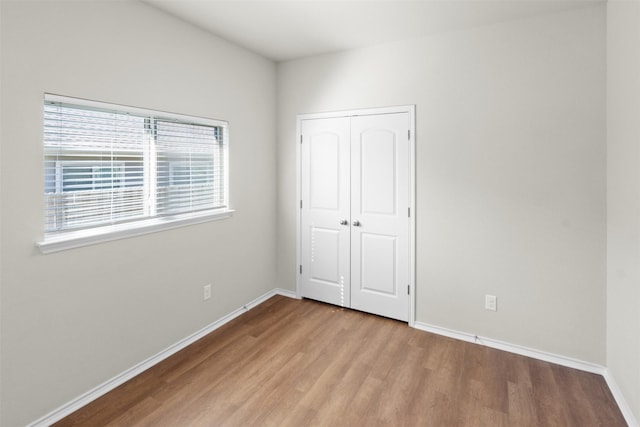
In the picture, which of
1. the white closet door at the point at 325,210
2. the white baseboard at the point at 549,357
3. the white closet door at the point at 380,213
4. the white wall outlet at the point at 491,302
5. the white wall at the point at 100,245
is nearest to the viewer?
the white wall at the point at 100,245

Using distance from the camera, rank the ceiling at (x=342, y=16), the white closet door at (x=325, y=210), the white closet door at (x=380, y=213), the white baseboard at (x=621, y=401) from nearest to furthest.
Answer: the white baseboard at (x=621, y=401) < the ceiling at (x=342, y=16) < the white closet door at (x=380, y=213) < the white closet door at (x=325, y=210)

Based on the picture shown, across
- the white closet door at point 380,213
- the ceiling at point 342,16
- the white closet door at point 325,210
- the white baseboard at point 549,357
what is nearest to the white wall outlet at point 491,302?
the white baseboard at point 549,357

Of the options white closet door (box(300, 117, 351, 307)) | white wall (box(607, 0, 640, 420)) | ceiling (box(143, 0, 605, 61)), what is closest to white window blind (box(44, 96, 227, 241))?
ceiling (box(143, 0, 605, 61))

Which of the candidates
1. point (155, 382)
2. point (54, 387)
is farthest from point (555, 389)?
point (54, 387)

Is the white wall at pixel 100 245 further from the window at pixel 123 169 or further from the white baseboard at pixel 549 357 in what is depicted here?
the white baseboard at pixel 549 357

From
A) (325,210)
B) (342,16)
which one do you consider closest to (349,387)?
(325,210)

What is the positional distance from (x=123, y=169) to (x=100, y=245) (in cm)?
54

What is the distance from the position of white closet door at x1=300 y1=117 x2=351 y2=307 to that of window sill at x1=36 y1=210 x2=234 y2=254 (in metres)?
1.08

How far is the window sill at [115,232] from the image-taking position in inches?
76.1

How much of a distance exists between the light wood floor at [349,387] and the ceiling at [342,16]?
8.48 feet

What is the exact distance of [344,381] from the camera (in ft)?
7.63

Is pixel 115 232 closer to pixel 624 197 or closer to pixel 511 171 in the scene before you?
pixel 511 171

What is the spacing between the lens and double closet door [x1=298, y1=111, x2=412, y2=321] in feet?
10.3

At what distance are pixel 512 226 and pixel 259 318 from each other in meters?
2.38
